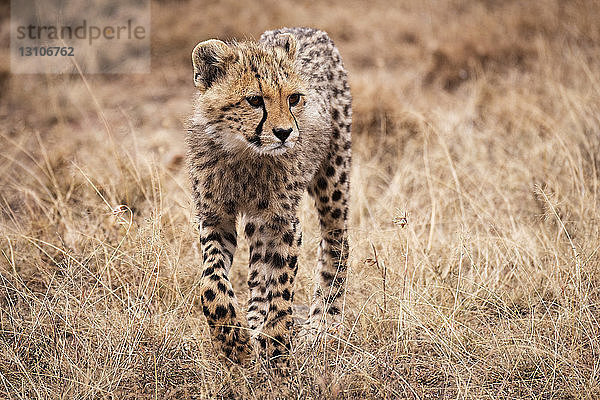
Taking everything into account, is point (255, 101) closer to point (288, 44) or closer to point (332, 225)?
point (288, 44)

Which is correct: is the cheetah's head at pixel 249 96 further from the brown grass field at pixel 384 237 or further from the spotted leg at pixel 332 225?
the spotted leg at pixel 332 225

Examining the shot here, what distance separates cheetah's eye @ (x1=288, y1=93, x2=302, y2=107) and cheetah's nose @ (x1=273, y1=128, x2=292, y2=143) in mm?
217

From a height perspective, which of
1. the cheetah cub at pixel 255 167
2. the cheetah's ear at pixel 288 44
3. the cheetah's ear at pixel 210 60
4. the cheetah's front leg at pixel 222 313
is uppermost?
the cheetah's ear at pixel 288 44

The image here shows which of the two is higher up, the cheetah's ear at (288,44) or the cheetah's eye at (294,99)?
the cheetah's ear at (288,44)

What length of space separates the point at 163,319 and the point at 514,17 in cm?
654

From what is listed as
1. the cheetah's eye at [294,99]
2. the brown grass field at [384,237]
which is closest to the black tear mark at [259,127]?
the cheetah's eye at [294,99]

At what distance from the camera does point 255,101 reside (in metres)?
2.75

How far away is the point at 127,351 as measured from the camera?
285 centimetres

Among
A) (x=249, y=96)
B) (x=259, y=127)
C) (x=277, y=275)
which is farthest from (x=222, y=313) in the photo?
(x=249, y=96)

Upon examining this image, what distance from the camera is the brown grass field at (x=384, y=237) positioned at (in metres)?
2.84

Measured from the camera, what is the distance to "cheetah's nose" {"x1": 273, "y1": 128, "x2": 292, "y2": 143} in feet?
8.82

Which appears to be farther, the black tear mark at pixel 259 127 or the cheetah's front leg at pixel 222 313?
the cheetah's front leg at pixel 222 313

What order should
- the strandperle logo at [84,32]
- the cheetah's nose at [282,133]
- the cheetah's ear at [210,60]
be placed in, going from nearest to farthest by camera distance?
1. the cheetah's nose at [282,133]
2. the cheetah's ear at [210,60]
3. the strandperle logo at [84,32]

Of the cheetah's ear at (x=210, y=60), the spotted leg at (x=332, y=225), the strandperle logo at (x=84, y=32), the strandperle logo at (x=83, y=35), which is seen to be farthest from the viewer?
the strandperle logo at (x=84, y=32)
